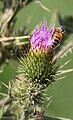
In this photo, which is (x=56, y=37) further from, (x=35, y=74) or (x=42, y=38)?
(x=35, y=74)

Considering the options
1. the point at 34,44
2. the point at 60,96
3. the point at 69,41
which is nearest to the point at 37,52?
the point at 34,44

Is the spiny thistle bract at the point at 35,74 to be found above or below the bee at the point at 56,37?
below

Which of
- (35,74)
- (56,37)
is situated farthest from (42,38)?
(35,74)

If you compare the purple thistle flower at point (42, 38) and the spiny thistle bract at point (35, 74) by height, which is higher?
the purple thistle flower at point (42, 38)

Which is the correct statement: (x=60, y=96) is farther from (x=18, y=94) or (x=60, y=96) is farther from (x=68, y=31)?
(x=18, y=94)

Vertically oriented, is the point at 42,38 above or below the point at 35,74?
above

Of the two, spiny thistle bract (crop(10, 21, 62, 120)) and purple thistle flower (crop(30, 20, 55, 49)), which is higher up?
purple thistle flower (crop(30, 20, 55, 49))
